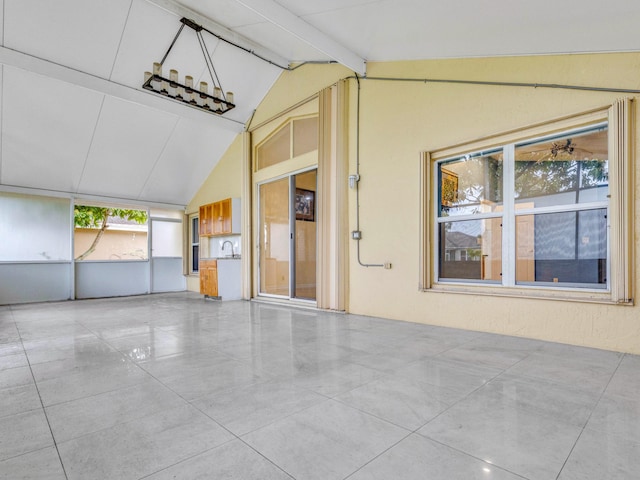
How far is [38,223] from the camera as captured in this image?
6914 millimetres

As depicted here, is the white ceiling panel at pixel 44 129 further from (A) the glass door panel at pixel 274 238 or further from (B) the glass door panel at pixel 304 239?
(B) the glass door panel at pixel 304 239

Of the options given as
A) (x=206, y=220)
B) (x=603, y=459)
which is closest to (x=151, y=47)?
(x=206, y=220)

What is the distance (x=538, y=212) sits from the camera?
136 inches

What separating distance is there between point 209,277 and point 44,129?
3.93 meters

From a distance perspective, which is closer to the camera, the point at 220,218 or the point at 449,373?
the point at 449,373

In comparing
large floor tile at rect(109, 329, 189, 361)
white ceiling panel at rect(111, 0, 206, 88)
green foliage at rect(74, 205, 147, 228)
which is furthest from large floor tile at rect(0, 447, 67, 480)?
green foliage at rect(74, 205, 147, 228)

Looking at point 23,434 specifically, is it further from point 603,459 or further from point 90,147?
point 90,147

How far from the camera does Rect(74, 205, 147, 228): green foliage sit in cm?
766

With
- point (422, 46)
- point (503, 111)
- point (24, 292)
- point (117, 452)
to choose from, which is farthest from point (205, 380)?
point (24, 292)

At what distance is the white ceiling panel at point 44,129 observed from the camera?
5.43 metres

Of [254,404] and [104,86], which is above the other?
[104,86]

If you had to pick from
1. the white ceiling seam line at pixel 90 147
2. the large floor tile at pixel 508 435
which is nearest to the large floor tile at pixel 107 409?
the large floor tile at pixel 508 435

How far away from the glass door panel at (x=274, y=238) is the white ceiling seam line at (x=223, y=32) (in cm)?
216

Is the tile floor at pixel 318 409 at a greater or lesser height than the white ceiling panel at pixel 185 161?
lesser
